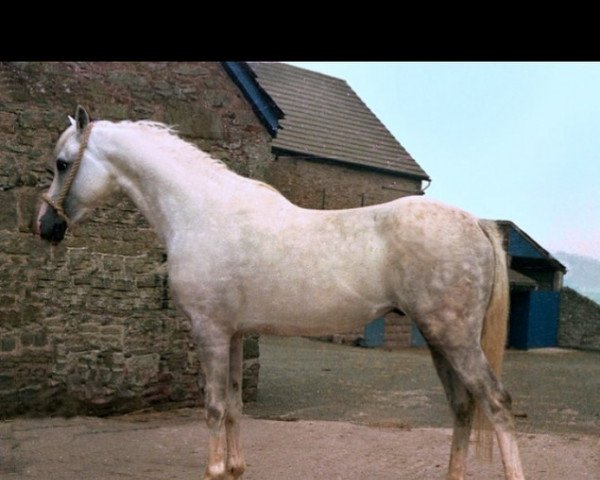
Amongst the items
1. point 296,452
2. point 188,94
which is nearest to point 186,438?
point 296,452

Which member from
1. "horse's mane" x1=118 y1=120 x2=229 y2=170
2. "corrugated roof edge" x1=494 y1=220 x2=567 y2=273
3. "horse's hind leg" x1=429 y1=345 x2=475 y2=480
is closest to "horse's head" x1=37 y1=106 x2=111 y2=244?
"horse's mane" x1=118 y1=120 x2=229 y2=170

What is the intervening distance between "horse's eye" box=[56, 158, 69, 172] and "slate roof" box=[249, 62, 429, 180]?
17.7 metres

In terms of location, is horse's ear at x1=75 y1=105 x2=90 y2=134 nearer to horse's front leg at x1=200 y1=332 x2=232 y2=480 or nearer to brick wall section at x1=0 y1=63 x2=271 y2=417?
horse's front leg at x1=200 y1=332 x2=232 y2=480

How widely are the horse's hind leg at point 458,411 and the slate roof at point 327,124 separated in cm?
1835

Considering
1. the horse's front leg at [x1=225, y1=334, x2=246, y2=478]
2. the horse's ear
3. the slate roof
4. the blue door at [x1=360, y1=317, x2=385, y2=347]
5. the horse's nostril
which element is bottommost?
Result: the blue door at [x1=360, y1=317, x2=385, y2=347]

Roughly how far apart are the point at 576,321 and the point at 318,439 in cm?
2057

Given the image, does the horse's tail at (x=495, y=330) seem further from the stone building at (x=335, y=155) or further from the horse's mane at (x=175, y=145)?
the stone building at (x=335, y=155)

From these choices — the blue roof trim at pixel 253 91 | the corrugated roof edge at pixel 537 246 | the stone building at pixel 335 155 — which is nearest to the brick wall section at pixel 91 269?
the blue roof trim at pixel 253 91

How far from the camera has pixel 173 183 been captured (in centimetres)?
499

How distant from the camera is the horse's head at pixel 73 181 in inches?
198

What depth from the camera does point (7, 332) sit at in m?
8.01

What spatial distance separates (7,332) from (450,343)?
5477 millimetres

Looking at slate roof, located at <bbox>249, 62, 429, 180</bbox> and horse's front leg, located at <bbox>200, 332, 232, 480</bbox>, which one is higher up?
slate roof, located at <bbox>249, 62, 429, 180</bbox>

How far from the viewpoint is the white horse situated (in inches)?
174
